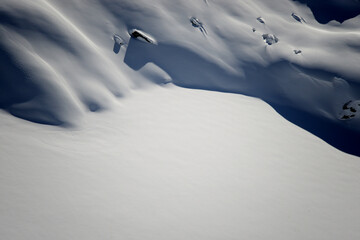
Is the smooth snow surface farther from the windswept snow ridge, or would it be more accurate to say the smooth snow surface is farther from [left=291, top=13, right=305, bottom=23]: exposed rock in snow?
[left=291, top=13, right=305, bottom=23]: exposed rock in snow

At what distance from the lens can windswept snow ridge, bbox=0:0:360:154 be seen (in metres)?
4.95

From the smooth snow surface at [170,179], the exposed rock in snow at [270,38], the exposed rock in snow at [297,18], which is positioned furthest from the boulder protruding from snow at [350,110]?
the exposed rock in snow at [297,18]

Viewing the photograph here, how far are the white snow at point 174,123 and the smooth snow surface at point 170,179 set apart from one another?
24mm

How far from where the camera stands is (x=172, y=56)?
7.44 m

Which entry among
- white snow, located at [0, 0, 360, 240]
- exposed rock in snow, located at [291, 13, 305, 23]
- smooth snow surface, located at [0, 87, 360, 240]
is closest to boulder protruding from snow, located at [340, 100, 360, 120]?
white snow, located at [0, 0, 360, 240]

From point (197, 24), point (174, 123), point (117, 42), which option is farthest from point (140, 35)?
point (174, 123)

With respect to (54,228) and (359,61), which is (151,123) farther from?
(359,61)

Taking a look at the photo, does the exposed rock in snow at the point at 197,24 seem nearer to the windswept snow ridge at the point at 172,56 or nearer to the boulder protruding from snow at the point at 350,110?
the windswept snow ridge at the point at 172,56

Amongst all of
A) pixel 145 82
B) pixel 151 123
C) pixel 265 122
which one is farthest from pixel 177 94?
pixel 265 122

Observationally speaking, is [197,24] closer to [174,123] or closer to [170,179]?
[174,123]

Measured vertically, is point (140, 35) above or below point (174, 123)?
above

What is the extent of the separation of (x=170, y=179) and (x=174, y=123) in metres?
1.68

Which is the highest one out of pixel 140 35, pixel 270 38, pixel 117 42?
pixel 270 38

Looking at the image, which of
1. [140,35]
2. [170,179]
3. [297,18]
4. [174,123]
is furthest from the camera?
[297,18]
